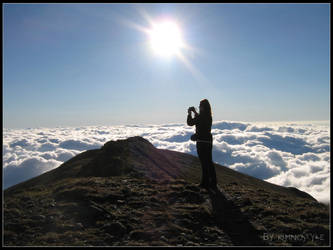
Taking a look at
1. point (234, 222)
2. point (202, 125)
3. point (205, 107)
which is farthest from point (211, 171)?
point (234, 222)

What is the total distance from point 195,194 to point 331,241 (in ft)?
18.3

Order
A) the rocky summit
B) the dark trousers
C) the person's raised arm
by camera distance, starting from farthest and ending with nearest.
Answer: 1. the person's raised arm
2. the dark trousers
3. the rocky summit

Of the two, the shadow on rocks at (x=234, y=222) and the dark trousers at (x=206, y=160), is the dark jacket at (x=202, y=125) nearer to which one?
the dark trousers at (x=206, y=160)

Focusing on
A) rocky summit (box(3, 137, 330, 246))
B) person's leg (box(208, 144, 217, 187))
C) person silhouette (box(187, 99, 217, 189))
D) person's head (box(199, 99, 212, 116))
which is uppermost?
person's head (box(199, 99, 212, 116))

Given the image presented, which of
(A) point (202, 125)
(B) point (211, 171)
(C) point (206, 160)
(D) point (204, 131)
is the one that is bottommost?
(B) point (211, 171)

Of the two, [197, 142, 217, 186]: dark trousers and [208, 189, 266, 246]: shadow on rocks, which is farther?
[197, 142, 217, 186]: dark trousers

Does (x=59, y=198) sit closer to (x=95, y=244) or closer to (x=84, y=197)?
(x=84, y=197)

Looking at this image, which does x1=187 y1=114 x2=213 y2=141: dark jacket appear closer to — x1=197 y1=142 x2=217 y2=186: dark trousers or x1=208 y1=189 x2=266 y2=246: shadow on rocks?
x1=197 y1=142 x2=217 y2=186: dark trousers

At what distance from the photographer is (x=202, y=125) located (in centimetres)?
1226

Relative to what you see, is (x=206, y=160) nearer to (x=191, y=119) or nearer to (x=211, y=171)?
(x=211, y=171)

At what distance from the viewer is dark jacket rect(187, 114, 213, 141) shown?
12250mm

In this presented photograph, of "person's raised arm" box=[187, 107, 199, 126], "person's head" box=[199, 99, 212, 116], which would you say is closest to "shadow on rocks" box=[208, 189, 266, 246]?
"person's raised arm" box=[187, 107, 199, 126]

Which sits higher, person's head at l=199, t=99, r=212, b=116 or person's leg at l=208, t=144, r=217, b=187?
person's head at l=199, t=99, r=212, b=116

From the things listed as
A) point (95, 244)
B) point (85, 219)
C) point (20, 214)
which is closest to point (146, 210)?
point (85, 219)
